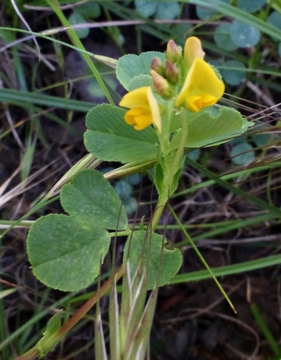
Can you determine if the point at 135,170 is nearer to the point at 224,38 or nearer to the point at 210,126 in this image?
the point at 210,126

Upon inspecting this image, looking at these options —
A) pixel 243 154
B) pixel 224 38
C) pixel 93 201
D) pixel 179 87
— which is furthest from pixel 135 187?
pixel 179 87

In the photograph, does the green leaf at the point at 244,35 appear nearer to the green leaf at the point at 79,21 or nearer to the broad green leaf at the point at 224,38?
the broad green leaf at the point at 224,38

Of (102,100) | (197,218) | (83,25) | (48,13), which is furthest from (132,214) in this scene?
(48,13)

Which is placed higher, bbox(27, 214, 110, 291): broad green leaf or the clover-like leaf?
the clover-like leaf

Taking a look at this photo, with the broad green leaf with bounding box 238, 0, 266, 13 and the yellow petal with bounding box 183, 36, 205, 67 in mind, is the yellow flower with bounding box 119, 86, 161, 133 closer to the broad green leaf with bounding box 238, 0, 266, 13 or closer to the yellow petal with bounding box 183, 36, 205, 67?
the yellow petal with bounding box 183, 36, 205, 67

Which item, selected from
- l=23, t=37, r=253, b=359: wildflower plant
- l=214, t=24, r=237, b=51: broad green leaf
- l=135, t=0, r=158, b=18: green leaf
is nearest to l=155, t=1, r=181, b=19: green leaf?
l=135, t=0, r=158, b=18: green leaf
